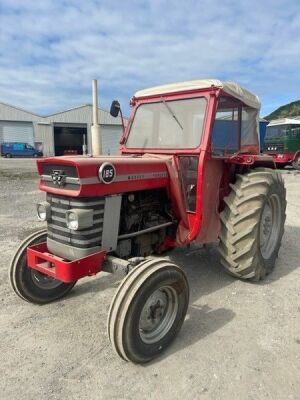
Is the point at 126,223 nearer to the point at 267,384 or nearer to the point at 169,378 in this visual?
the point at 169,378

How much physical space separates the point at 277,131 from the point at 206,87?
17.8 m

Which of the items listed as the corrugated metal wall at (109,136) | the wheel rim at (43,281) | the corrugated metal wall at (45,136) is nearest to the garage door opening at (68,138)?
the corrugated metal wall at (45,136)

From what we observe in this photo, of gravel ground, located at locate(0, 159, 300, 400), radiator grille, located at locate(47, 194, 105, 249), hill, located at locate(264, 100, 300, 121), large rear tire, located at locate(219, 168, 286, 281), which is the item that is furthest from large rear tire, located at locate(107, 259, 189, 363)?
hill, located at locate(264, 100, 300, 121)

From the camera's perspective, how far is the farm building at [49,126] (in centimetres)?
4444

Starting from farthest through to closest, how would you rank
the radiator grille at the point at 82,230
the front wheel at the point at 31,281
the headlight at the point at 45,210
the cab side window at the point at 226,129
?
the cab side window at the point at 226,129 → the front wheel at the point at 31,281 → the headlight at the point at 45,210 → the radiator grille at the point at 82,230

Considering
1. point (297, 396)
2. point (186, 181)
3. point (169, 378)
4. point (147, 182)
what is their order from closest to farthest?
1. point (297, 396)
2. point (169, 378)
3. point (147, 182)
4. point (186, 181)

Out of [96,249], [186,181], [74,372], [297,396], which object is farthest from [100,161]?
[297,396]

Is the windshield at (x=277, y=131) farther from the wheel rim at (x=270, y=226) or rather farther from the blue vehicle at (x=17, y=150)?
the blue vehicle at (x=17, y=150)

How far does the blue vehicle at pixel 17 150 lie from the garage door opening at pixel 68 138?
574 centimetres

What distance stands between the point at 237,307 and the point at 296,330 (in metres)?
0.63

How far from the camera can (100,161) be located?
332 centimetres

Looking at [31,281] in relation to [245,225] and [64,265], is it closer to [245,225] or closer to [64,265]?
[64,265]

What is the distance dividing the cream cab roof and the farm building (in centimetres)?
3976

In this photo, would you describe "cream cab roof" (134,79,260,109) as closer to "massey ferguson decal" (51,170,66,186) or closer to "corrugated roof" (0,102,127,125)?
"massey ferguson decal" (51,170,66,186)
